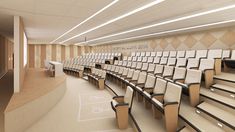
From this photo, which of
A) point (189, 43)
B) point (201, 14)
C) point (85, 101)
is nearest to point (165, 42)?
point (189, 43)

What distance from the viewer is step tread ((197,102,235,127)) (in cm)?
221

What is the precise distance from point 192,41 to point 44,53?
13.6 meters

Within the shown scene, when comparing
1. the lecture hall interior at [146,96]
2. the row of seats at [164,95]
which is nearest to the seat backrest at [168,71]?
the lecture hall interior at [146,96]

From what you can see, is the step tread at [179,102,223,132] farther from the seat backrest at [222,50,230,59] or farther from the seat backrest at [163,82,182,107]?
the seat backrest at [222,50,230,59]

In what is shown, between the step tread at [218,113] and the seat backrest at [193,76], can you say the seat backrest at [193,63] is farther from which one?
the step tread at [218,113]

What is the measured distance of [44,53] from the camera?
16.0 meters

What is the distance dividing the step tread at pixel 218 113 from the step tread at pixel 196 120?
0.45 feet

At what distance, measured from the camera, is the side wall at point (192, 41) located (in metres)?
5.85

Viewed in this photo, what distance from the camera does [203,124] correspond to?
2.36 metres

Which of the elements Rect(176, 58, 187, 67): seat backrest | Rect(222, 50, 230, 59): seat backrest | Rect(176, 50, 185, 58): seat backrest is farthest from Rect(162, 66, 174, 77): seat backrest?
Rect(176, 50, 185, 58): seat backrest

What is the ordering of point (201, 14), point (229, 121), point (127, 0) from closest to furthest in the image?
point (229, 121)
point (127, 0)
point (201, 14)

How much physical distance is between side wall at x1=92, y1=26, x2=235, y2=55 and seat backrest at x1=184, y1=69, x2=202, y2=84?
329 centimetres

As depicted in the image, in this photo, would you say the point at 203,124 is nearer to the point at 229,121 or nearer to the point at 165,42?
the point at 229,121

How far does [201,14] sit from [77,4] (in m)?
3.14
